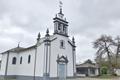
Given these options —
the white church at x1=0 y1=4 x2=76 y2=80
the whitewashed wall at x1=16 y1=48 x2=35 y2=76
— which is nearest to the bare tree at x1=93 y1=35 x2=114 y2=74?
the white church at x1=0 y1=4 x2=76 y2=80

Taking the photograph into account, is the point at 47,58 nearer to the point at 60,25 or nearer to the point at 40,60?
the point at 40,60

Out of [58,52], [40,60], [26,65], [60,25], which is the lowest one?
[26,65]

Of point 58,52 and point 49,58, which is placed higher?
point 58,52

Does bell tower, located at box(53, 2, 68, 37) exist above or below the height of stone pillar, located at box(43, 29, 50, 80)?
above

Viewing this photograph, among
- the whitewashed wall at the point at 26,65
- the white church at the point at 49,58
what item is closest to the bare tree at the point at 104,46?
the white church at the point at 49,58

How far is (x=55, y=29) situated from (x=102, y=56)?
18357 millimetres

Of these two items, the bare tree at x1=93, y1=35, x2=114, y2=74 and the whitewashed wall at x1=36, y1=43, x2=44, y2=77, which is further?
the bare tree at x1=93, y1=35, x2=114, y2=74

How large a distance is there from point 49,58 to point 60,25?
6314mm

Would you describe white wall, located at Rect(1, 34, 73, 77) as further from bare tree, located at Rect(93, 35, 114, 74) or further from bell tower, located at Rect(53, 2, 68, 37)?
bare tree, located at Rect(93, 35, 114, 74)

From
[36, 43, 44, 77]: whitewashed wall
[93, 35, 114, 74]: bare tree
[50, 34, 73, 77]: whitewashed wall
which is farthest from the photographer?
[93, 35, 114, 74]: bare tree

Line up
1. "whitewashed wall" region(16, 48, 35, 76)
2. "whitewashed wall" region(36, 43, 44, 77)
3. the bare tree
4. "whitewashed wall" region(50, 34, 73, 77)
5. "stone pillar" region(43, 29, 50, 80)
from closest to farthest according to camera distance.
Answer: "stone pillar" region(43, 29, 50, 80)
"whitewashed wall" region(36, 43, 44, 77)
"whitewashed wall" region(50, 34, 73, 77)
"whitewashed wall" region(16, 48, 35, 76)
the bare tree

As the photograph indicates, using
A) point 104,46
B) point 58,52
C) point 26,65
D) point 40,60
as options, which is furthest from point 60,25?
point 104,46

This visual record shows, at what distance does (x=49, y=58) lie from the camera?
2270 cm

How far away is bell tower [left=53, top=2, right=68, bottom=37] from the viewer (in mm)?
24922
